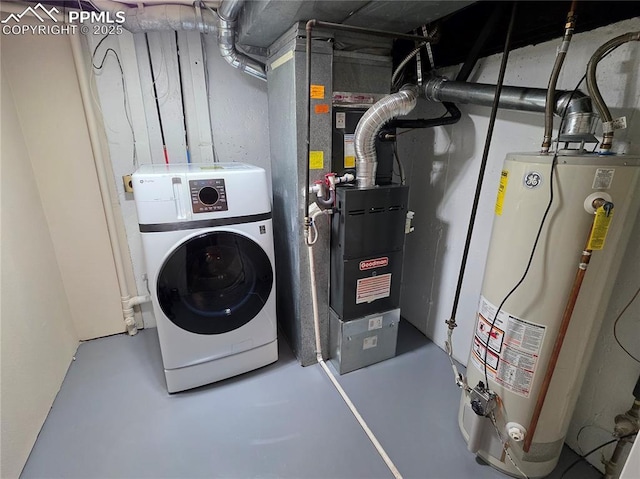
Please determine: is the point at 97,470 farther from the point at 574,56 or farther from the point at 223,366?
the point at 574,56

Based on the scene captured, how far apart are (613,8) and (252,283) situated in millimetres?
1809

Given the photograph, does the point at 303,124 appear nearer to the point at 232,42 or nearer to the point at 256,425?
the point at 232,42

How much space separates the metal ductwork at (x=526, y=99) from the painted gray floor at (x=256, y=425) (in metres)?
1.38

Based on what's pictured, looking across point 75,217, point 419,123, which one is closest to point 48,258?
point 75,217

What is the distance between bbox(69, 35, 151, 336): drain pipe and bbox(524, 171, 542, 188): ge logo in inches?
85.3

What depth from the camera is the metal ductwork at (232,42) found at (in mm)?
1510

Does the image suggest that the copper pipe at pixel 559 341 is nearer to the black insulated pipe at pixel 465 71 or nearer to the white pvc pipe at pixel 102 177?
the black insulated pipe at pixel 465 71

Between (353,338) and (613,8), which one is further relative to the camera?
(353,338)

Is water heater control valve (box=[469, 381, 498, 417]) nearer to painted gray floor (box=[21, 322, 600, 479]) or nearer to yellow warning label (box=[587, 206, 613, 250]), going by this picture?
painted gray floor (box=[21, 322, 600, 479])

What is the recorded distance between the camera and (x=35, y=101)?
174 cm

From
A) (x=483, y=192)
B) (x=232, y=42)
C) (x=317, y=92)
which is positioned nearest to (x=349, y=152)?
(x=317, y=92)

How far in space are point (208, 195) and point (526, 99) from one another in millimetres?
1390

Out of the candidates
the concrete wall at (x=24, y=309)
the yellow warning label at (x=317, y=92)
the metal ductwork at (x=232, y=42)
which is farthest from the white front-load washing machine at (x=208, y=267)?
the metal ductwork at (x=232, y=42)

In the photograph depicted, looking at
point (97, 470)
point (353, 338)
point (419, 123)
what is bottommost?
point (97, 470)
